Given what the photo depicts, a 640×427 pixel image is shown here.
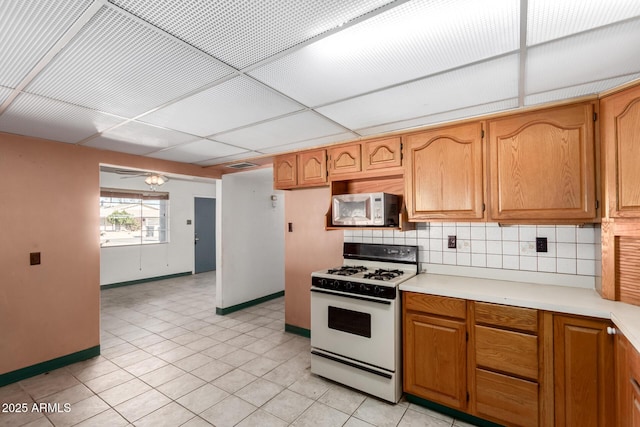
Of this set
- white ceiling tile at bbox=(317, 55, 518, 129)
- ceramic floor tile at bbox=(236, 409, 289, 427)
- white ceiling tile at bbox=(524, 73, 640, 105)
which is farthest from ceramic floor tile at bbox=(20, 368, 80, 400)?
Result: white ceiling tile at bbox=(524, 73, 640, 105)

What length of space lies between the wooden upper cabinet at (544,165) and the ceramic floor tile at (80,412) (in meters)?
3.48

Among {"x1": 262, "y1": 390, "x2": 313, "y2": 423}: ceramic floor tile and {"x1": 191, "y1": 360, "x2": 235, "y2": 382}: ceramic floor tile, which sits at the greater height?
{"x1": 191, "y1": 360, "x2": 235, "y2": 382}: ceramic floor tile

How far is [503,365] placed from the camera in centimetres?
206

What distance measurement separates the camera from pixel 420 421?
223 cm

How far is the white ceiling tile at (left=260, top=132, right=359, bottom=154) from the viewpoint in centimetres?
291

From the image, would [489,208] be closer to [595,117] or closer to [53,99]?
[595,117]

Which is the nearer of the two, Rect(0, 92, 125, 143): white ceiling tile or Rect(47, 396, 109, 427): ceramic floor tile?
Rect(0, 92, 125, 143): white ceiling tile

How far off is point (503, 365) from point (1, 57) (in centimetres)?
340

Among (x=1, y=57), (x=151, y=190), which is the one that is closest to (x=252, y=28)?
(x=1, y=57)

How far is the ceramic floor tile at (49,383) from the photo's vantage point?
103 inches

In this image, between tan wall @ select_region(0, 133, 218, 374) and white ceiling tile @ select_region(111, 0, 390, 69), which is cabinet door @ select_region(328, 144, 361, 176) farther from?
tan wall @ select_region(0, 133, 218, 374)

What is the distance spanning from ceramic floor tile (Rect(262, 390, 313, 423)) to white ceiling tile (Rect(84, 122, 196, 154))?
2.48 meters

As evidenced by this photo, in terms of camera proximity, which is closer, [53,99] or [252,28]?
[252,28]

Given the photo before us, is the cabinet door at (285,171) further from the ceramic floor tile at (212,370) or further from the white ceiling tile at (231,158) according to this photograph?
the ceramic floor tile at (212,370)
